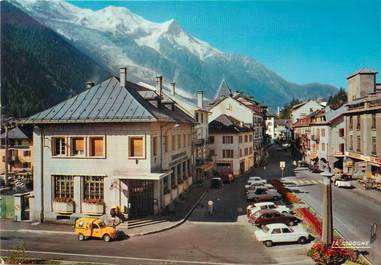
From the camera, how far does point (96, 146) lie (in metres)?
25.3

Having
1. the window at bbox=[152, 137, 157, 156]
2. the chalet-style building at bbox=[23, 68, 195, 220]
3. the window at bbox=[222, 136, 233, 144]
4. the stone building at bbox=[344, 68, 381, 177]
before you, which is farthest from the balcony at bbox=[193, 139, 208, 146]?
the stone building at bbox=[344, 68, 381, 177]

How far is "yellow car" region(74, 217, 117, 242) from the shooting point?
21.2 meters

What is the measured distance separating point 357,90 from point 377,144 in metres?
8.38

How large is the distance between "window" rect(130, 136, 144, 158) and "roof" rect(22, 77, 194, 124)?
1.53 metres

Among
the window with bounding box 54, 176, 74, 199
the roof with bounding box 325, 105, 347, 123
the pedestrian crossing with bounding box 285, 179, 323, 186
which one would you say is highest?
the roof with bounding box 325, 105, 347, 123

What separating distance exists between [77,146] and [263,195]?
690 inches

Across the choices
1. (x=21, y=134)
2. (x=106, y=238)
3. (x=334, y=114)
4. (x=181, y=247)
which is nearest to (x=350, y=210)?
(x=181, y=247)

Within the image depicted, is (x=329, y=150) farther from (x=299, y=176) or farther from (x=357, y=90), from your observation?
(x=357, y=90)

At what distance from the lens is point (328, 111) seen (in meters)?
57.0

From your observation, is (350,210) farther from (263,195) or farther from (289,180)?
(289,180)

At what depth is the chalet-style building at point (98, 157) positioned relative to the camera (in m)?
24.5

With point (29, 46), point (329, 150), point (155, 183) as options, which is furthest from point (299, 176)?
point (29, 46)

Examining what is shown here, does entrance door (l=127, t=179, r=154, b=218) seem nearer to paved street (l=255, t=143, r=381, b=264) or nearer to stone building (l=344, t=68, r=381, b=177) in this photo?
paved street (l=255, t=143, r=381, b=264)

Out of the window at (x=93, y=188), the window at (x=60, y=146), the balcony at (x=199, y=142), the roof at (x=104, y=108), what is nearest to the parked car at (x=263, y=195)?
the balcony at (x=199, y=142)
